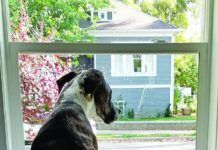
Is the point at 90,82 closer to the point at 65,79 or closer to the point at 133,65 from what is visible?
the point at 65,79

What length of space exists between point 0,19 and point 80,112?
0.59m

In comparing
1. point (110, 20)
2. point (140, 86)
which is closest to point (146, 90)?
point (140, 86)

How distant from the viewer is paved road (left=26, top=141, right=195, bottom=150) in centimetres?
162

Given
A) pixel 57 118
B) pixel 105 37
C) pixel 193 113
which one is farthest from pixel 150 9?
pixel 57 118

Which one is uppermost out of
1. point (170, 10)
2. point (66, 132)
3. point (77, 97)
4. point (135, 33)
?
point (170, 10)

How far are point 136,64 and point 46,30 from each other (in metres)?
0.47

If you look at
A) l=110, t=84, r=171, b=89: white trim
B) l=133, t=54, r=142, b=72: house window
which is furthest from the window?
l=110, t=84, r=171, b=89: white trim

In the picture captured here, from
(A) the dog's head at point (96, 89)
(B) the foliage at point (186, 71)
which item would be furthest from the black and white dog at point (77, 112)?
(B) the foliage at point (186, 71)

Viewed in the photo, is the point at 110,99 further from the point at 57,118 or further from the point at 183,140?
the point at 183,140

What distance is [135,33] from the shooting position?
1.49m

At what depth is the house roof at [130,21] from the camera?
1.49 m

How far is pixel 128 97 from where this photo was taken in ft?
5.17

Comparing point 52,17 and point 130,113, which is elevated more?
point 52,17

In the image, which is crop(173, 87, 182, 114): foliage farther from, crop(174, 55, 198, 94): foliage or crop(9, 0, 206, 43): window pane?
crop(9, 0, 206, 43): window pane
